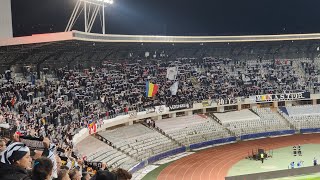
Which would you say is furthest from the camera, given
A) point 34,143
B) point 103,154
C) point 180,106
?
point 180,106

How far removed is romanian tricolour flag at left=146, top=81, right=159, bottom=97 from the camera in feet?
128

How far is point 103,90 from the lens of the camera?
116ft

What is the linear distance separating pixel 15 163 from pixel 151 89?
34.3m

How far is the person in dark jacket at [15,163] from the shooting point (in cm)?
460

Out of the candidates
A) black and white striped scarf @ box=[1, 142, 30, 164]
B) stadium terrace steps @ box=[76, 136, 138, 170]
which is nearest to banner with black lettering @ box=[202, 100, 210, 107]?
stadium terrace steps @ box=[76, 136, 138, 170]

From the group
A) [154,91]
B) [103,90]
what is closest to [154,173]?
[103,90]

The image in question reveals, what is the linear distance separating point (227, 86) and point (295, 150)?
13.9 meters

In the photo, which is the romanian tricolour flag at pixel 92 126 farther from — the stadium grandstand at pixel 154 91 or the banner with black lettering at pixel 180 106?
the banner with black lettering at pixel 180 106

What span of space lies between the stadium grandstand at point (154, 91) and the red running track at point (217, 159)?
1841 mm

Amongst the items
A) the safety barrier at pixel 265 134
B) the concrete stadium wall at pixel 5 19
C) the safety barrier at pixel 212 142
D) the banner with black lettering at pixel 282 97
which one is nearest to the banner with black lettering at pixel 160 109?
the safety barrier at pixel 212 142

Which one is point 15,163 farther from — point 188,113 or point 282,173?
point 188,113

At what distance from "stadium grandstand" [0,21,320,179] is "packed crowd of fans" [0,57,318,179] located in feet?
0.35

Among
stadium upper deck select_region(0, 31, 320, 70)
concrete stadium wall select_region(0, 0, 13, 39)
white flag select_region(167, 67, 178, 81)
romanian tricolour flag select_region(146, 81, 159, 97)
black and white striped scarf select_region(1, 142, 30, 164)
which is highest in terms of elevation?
concrete stadium wall select_region(0, 0, 13, 39)

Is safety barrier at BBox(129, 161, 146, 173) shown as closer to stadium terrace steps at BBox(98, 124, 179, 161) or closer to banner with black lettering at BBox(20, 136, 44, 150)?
stadium terrace steps at BBox(98, 124, 179, 161)
